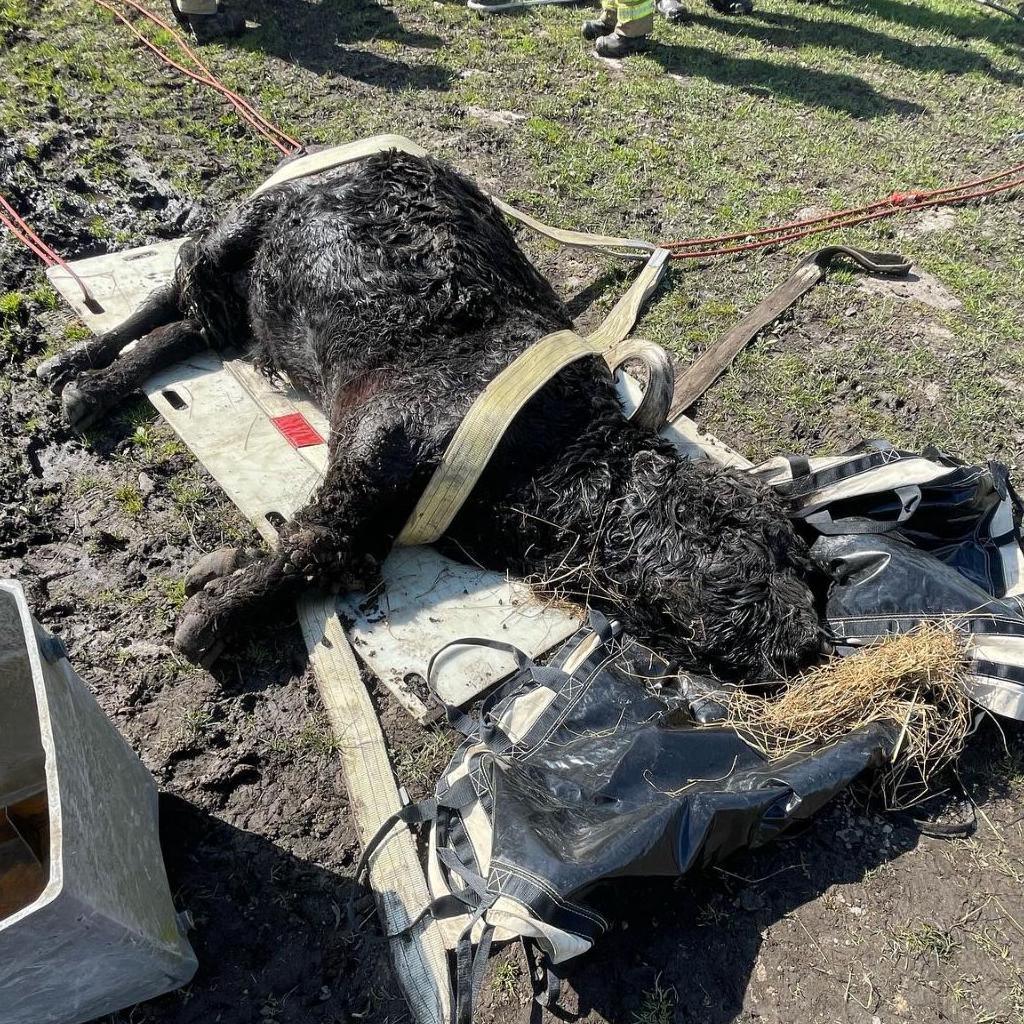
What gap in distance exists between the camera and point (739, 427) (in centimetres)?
469

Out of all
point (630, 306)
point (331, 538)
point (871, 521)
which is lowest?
point (871, 521)

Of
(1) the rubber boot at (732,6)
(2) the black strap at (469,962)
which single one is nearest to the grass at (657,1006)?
(2) the black strap at (469,962)

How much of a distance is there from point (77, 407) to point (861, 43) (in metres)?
10.2

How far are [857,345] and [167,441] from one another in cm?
450

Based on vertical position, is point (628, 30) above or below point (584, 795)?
above

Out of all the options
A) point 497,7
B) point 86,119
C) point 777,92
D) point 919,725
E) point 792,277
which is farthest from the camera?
point 497,7

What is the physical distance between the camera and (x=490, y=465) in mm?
3416

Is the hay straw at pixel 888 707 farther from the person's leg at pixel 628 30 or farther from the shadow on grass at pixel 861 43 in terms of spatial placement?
the shadow on grass at pixel 861 43

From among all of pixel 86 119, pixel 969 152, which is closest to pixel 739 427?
pixel 969 152

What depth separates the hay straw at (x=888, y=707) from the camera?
293 cm

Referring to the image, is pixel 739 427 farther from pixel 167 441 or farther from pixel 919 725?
pixel 167 441

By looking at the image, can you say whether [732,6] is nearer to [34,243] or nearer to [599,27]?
[599,27]

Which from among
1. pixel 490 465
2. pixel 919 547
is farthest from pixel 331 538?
pixel 919 547

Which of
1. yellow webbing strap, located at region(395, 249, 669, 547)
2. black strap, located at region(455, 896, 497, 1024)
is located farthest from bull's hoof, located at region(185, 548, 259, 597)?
black strap, located at region(455, 896, 497, 1024)
